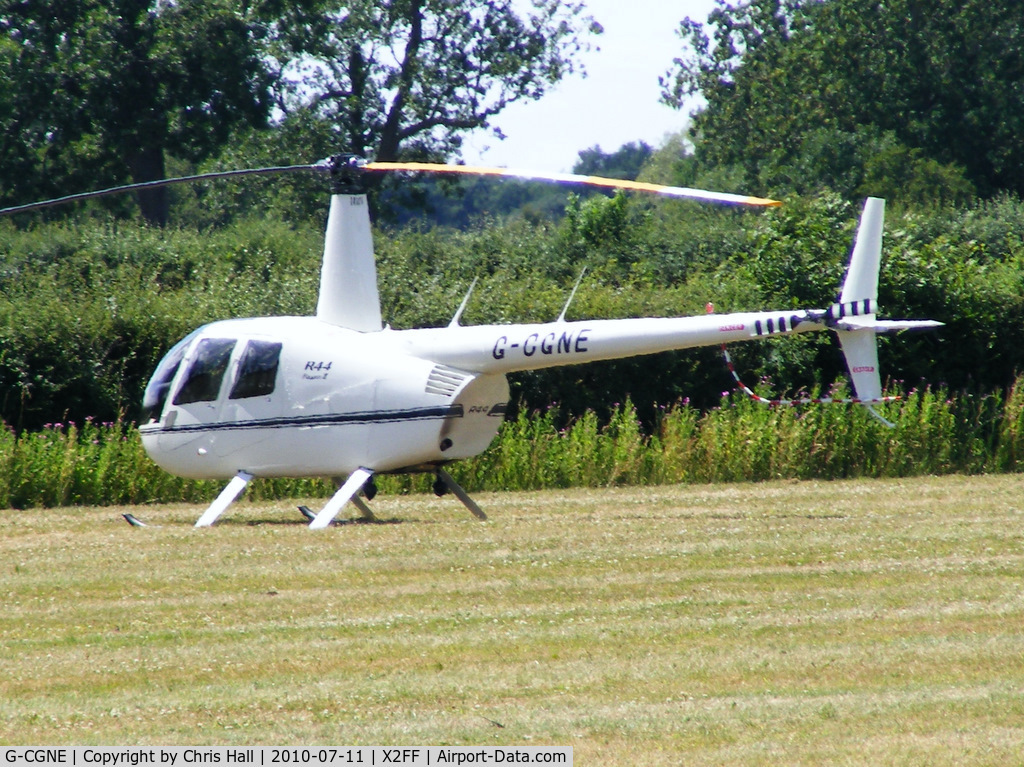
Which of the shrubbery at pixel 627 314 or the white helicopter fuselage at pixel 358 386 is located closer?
the white helicopter fuselage at pixel 358 386

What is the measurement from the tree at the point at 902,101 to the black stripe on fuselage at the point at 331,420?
33.7 metres

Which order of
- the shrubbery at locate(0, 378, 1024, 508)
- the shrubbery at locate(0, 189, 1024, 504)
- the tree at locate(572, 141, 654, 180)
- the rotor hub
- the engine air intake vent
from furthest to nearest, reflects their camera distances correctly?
the tree at locate(572, 141, 654, 180)
the shrubbery at locate(0, 189, 1024, 504)
the shrubbery at locate(0, 378, 1024, 508)
the rotor hub
the engine air intake vent

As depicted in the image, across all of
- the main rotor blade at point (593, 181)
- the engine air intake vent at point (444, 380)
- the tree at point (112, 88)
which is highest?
the tree at point (112, 88)

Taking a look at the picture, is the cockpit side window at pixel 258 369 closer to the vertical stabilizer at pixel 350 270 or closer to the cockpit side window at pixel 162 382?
the vertical stabilizer at pixel 350 270

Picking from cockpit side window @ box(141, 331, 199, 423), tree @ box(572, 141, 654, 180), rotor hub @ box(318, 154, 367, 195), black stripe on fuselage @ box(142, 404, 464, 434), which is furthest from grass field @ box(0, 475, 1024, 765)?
tree @ box(572, 141, 654, 180)

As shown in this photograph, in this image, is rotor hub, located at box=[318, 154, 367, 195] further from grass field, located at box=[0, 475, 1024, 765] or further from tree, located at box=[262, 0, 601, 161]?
tree, located at box=[262, 0, 601, 161]

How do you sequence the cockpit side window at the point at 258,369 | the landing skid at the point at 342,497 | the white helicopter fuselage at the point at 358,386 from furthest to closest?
the cockpit side window at the point at 258,369, the landing skid at the point at 342,497, the white helicopter fuselage at the point at 358,386

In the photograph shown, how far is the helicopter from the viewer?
1229 centimetres

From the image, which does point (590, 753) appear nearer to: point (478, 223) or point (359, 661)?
point (359, 661)

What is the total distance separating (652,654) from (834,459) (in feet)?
33.7

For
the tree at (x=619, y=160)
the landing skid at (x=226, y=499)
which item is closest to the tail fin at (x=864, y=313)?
the landing skid at (x=226, y=499)

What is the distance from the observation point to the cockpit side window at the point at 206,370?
13.6 meters
